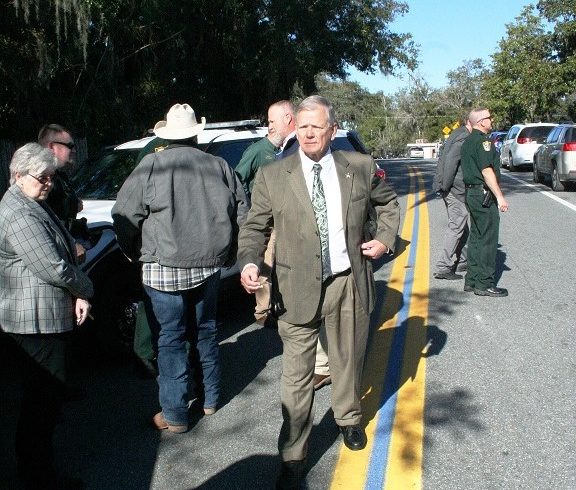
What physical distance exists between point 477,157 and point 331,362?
3.92 meters

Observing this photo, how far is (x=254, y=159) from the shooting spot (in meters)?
5.97

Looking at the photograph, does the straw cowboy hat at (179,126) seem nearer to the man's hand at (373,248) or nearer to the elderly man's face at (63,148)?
the elderly man's face at (63,148)

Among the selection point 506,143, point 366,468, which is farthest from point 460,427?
point 506,143

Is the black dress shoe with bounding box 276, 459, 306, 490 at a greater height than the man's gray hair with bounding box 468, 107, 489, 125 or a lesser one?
lesser

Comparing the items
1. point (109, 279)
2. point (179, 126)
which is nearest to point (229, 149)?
point (109, 279)

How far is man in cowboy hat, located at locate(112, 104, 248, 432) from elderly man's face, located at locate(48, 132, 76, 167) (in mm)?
736

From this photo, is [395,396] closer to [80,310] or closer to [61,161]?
[80,310]

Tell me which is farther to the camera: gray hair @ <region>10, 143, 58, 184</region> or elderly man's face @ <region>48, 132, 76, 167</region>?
elderly man's face @ <region>48, 132, 76, 167</region>

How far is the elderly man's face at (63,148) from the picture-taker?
4.82 m

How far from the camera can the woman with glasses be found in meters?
3.48

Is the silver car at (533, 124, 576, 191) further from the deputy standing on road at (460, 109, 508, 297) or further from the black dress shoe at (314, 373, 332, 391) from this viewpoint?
the black dress shoe at (314, 373, 332, 391)

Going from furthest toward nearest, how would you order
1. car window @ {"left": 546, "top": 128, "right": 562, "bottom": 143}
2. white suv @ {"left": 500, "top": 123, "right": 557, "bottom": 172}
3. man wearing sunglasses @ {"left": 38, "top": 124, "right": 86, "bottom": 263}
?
white suv @ {"left": 500, "top": 123, "right": 557, "bottom": 172}
car window @ {"left": 546, "top": 128, "right": 562, "bottom": 143}
man wearing sunglasses @ {"left": 38, "top": 124, "right": 86, "bottom": 263}

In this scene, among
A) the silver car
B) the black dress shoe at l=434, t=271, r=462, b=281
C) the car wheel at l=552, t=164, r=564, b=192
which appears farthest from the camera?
the car wheel at l=552, t=164, r=564, b=192

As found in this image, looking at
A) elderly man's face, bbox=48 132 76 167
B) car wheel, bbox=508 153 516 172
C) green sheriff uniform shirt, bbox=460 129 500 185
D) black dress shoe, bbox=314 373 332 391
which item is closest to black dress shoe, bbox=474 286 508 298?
green sheriff uniform shirt, bbox=460 129 500 185
